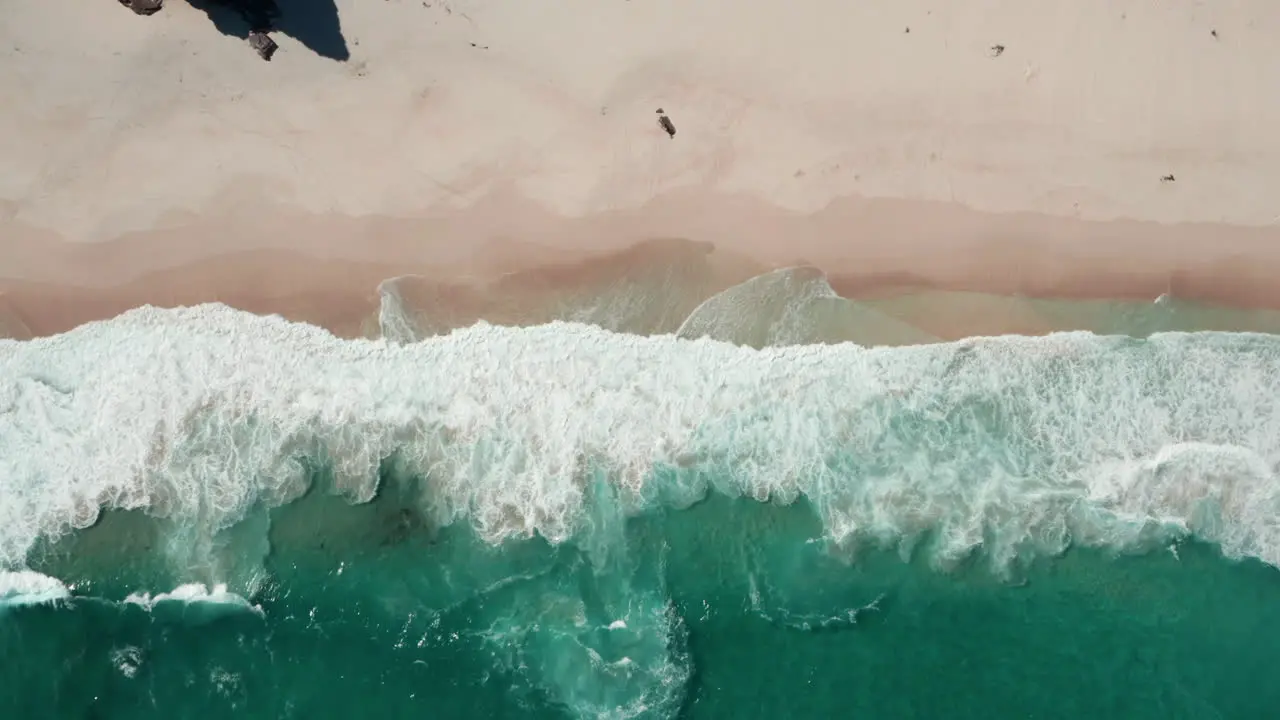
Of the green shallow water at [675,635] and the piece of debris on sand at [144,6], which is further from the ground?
the piece of debris on sand at [144,6]

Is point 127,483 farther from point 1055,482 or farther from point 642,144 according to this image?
point 1055,482

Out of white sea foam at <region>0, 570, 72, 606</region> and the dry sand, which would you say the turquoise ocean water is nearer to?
white sea foam at <region>0, 570, 72, 606</region>

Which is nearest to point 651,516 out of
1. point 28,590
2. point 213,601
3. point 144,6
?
point 213,601

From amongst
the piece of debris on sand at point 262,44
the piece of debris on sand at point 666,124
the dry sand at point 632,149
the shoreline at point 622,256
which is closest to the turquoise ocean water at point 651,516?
the shoreline at point 622,256

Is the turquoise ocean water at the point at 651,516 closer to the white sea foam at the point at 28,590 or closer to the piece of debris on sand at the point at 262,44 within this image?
the white sea foam at the point at 28,590

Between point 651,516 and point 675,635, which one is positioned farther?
point 651,516

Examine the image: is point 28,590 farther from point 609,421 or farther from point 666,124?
point 666,124

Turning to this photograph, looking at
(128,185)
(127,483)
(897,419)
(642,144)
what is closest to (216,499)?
(127,483)
